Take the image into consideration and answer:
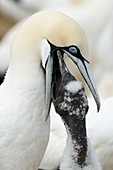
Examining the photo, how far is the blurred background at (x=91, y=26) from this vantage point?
3.72 metres

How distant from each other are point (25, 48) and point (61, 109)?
186 millimetres

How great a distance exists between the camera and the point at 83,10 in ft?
13.2

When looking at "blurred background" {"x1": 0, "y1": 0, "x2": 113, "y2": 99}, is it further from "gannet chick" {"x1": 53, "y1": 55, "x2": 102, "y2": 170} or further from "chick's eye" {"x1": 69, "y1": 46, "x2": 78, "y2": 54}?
"chick's eye" {"x1": 69, "y1": 46, "x2": 78, "y2": 54}

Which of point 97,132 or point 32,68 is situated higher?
point 32,68

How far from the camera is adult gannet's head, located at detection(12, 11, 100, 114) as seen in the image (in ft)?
6.44

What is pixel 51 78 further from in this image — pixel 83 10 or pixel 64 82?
pixel 83 10

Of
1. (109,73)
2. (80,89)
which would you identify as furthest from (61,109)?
(109,73)

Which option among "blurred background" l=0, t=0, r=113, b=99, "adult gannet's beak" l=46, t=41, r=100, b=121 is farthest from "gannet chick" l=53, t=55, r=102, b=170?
"blurred background" l=0, t=0, r=113, b=99

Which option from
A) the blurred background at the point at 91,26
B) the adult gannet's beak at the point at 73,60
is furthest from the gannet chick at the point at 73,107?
the blurred background at the point at 91,26

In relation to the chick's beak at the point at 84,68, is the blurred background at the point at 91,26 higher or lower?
higher

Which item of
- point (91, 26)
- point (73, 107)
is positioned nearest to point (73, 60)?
point (73, 107)

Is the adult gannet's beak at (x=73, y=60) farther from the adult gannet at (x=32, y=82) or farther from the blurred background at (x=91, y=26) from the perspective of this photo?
the blurred background at (x=91, y=26)

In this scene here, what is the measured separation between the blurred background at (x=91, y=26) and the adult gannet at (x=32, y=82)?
1.32 metres

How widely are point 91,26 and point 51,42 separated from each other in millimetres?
1948
